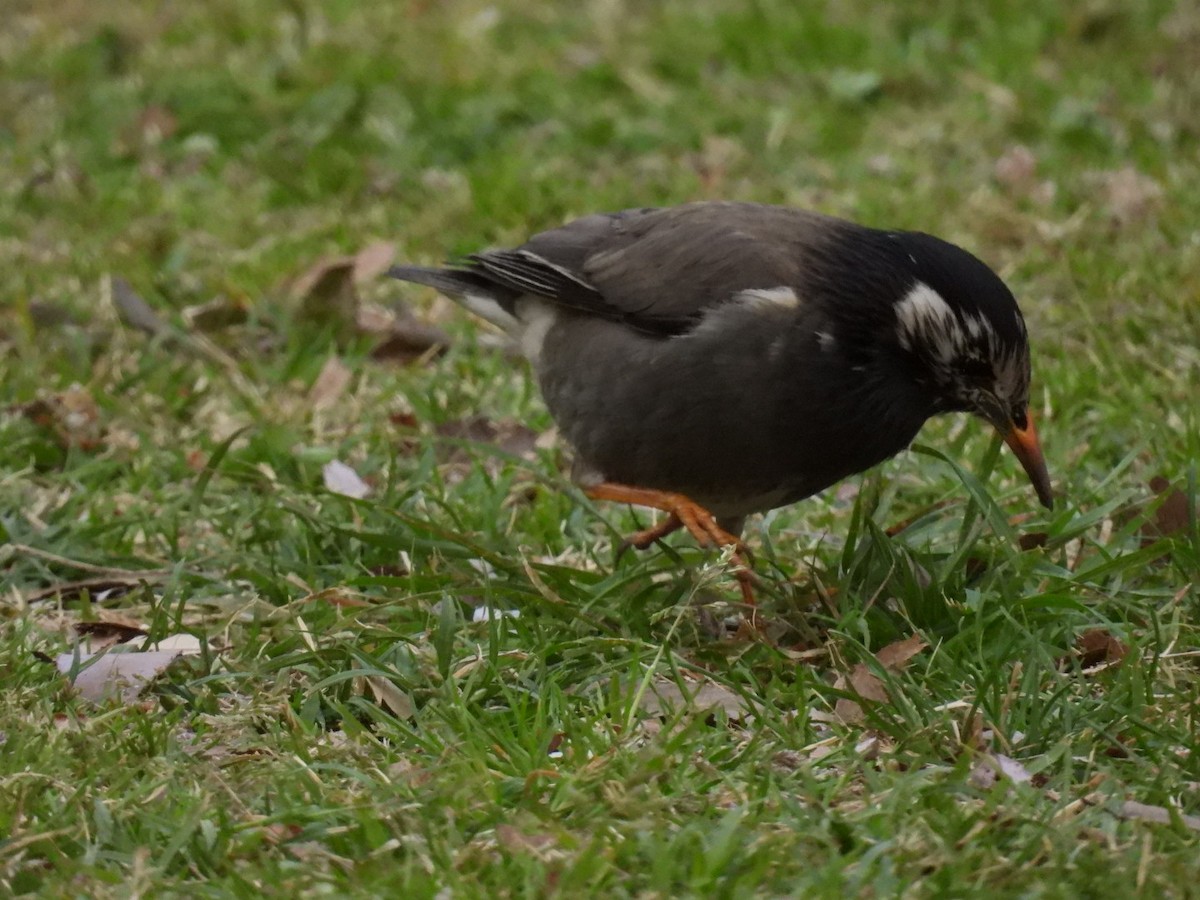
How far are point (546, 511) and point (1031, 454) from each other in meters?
1.55

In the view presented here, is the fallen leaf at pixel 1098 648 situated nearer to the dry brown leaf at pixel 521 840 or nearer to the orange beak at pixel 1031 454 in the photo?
the orange beak at pixel 1031 454

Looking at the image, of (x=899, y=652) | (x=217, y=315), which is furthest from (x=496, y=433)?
(x=899, y=652)

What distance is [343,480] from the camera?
604 centimetres

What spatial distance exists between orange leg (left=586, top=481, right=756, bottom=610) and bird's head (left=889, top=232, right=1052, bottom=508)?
714 mm

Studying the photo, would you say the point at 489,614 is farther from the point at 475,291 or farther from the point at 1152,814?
the point at 475,291

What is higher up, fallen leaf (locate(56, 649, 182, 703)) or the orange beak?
the orange beak

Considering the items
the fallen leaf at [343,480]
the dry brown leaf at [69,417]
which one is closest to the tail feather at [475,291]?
the fallen leaf at [343,480]

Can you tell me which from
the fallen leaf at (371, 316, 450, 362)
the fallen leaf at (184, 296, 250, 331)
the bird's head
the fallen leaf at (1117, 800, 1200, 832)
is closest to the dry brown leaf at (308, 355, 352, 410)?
the fallen leaf at (371, 316, 450, 362)

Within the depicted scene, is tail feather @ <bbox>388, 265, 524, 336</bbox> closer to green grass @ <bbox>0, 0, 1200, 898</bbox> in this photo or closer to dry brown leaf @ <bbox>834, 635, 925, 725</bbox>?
green grass @ <bbox>0, 0, 1200, 898</bbox>

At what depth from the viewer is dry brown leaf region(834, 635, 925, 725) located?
4.25 meters

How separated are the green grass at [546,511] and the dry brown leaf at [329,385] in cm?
5

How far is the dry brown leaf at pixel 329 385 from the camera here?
674cm

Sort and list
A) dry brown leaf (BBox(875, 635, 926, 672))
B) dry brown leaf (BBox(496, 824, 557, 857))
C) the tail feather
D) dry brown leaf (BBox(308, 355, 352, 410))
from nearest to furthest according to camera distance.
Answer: dry brown leaf (BBox(496, 824, 557, 857)), dry brown leaf (BBox(875, 635, 926, 672)), the tail feather, dry brown leaf (BBox(308, 355, 352, 410))

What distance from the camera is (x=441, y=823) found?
3695 millimetres
